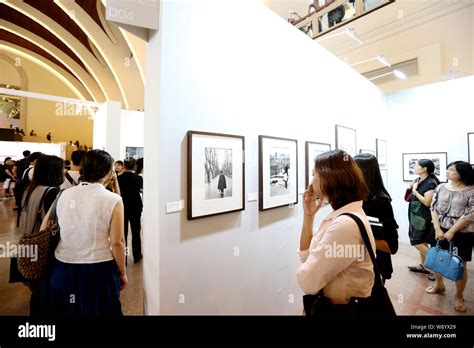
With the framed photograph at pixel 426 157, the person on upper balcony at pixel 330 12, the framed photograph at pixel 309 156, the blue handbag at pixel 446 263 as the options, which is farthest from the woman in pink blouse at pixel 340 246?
the person on upper balcony at pixel 330 12

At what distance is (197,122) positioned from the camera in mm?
1905

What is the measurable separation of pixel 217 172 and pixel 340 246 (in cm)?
121

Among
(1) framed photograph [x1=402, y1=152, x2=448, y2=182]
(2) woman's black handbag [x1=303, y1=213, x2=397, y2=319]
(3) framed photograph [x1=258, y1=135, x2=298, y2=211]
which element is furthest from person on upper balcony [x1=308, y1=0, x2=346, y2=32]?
(2) woman's black handbag [x1=303, y1=213, x2=397, y2=319]

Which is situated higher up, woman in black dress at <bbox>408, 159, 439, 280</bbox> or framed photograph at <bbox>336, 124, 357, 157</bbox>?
framed photograph at <bbox>336, 124, 357, 157</bbox>

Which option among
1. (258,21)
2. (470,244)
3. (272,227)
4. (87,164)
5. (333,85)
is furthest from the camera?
(333,85)

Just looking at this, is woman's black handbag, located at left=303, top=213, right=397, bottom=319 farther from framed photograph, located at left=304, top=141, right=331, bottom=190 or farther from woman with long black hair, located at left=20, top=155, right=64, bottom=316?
woman with long black hair, located at left=20, top=155, right=64, bottom=316

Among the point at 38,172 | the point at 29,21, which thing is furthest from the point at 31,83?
the point at 38,172

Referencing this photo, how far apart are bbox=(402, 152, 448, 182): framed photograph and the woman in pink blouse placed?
5.14m

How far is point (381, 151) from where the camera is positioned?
5.43 metres

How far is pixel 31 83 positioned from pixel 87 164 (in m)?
18.0

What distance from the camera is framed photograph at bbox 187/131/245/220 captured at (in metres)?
1.84

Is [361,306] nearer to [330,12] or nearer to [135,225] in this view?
[135,225]

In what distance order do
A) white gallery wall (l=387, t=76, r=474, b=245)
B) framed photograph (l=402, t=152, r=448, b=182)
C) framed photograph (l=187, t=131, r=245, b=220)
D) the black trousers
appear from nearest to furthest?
1. framed photograph (l=187, t=131, r=245, b=220)
2. the black trousers
3. white gallery wall (l=387, t=76, r=474, b=245)
4. framed photograph (l=402, t=152, r=448, b=182)

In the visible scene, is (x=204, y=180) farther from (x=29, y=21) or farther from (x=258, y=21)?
(x=29, y=21)
